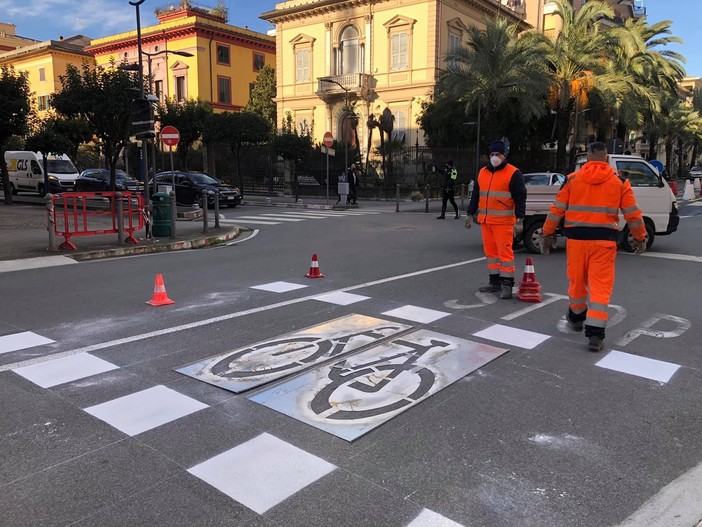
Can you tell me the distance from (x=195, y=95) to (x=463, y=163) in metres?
29.2

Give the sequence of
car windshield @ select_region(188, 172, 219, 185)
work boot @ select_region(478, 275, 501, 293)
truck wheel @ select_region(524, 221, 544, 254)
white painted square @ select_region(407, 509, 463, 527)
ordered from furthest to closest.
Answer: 1. car windshield @ select_region(188, 172, 219, 185)
2. truck wheel @ select_region(524, 221, 544, 254)
3. work boot @ select_region(478, 275, 501, 293)
4. white painted square @ select_region(407, 509, 463, 527)

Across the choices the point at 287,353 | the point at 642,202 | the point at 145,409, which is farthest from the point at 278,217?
the point at 145,409

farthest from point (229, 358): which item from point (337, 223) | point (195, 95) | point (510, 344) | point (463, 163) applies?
point (195, 95)

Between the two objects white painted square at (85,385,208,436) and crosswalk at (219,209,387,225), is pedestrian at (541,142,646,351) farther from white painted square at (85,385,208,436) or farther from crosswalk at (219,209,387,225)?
crosswalk at (219,209,387,225)

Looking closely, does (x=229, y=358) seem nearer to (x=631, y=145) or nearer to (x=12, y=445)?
(x=12, y=445)

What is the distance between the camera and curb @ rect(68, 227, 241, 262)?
37.0 feet

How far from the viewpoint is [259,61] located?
186 feet

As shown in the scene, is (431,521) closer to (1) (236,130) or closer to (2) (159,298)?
A: (2) (159,298)

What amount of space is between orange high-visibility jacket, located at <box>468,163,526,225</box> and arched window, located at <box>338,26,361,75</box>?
36269mm

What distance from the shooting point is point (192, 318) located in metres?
6.61

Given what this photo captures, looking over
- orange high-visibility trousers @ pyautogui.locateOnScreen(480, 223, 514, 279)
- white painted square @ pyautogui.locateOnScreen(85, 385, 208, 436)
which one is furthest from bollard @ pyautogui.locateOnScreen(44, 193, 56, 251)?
orange high-visibility trousers @ pyautogui.locateOnScreen(480, 223, 514, 279)

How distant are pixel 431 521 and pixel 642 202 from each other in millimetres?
10507

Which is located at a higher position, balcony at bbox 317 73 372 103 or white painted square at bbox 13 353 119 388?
balcony at bbox 317 73 372 103

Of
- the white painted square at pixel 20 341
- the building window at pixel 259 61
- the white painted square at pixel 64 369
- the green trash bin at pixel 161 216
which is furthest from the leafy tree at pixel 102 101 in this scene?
the building window at pixel 259 61
